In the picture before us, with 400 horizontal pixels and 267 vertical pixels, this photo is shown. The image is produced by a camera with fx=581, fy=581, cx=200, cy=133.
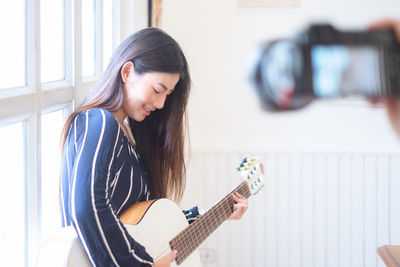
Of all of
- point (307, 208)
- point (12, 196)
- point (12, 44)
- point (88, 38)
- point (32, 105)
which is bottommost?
point (307, 208)

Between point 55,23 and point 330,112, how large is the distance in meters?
1.72

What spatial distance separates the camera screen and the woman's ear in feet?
5.64

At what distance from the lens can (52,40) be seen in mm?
1604

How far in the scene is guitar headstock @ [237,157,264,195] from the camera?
199cm

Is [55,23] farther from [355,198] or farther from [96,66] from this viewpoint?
[355,198]

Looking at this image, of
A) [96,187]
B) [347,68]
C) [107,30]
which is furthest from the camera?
[347,68]

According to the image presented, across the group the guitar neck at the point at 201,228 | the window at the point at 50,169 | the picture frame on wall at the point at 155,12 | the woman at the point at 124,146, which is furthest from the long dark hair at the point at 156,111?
the picture frame on wall at the point at 155,12

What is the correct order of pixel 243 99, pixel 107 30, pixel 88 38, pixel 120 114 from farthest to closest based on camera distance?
pixel 243 99 < pixel 107 30 < pixel 88 38 < pixel 120 114

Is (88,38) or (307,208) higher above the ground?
(88,38)

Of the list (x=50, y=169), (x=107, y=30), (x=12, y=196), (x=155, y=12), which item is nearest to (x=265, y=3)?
(x=155, y=12)

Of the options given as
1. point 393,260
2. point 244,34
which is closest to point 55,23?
point 393,260

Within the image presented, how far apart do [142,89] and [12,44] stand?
1.02 feet

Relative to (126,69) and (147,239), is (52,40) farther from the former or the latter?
(147,239)

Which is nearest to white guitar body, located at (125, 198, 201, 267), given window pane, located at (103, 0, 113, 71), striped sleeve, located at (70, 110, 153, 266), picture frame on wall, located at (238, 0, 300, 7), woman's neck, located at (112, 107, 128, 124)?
striped sleeve, located at (70, 110, 153, 266)
